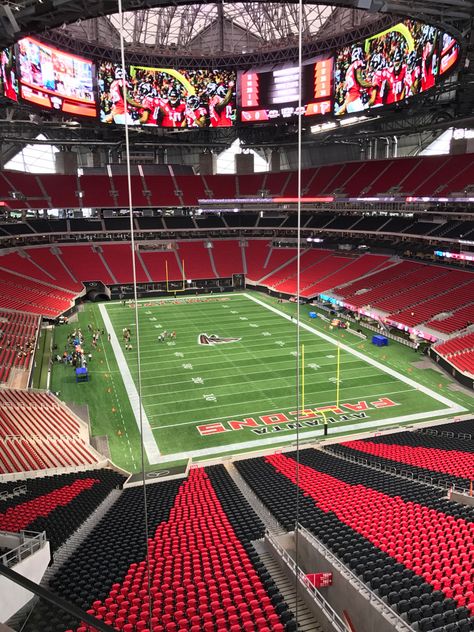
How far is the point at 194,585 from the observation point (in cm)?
923

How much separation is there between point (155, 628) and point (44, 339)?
2979 cm

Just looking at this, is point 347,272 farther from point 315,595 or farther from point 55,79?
point 315,595

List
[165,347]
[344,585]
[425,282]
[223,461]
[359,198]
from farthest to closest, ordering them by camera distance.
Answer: [359,198]
[425,282]
[165,347]
[223,461]
[344,585]

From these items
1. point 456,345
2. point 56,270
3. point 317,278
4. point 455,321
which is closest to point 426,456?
point 456,345

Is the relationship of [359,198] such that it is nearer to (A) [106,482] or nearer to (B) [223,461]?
(B) [223,461]

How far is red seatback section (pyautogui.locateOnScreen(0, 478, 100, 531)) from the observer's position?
1184cm

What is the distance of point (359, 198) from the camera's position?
49.0 m

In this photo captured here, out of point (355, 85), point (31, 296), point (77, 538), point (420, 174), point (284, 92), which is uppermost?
point (284, 92)

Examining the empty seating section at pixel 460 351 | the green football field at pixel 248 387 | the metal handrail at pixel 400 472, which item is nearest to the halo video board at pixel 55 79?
the green football field at pixel 248 387

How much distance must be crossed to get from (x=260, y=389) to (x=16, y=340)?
623 inches

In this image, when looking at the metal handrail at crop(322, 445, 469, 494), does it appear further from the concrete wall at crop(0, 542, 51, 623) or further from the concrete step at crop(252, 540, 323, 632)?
the concrete wall at crop(0, 542, 51, 623)

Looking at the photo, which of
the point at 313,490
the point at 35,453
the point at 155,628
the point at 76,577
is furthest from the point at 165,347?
the point at 155,628

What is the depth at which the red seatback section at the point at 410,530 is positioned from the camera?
350 inches

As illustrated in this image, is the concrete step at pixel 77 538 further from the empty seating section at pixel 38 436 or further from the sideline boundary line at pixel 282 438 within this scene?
the sideline boundary line at pixel 282 438
